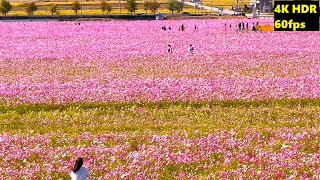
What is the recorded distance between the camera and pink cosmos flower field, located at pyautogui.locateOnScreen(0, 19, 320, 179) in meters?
13.5

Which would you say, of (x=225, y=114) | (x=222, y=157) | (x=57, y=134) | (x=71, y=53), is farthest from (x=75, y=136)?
(x=71, y=53)

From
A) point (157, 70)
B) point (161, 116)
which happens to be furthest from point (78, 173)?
point (157, 70)

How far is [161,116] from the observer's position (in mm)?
19953

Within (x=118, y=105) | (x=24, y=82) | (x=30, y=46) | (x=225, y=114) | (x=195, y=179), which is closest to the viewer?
(x=195, y=179)

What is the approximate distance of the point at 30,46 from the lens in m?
48.5

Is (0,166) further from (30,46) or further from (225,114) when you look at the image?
(30,46)

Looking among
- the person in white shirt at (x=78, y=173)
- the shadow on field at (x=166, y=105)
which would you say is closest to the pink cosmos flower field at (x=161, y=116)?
the shadow on field at (x=166, y=105)

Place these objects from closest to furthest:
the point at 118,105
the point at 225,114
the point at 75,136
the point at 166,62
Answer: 1. the point at 75,136
2. the point at 225,114
3. the point at 118,105
4. the point at 166,62

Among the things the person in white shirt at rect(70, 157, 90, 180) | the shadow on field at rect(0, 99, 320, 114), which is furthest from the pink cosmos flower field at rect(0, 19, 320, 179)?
the person in white shirt at rect(70, 157, 90, 180)

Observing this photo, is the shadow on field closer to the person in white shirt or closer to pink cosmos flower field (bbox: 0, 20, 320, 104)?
pink cosmos flower field (bbox: 0, 20, 320, 104)

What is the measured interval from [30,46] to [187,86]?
89.9 feet

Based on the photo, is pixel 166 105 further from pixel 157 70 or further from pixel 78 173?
pixel 78 173

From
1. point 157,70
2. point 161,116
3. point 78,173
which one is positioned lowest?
point 161,116

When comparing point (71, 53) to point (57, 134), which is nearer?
point (57, 134)
